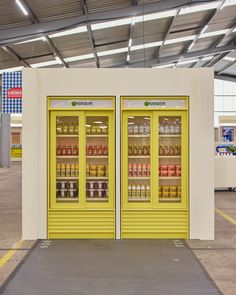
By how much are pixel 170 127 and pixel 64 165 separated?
1899 mm

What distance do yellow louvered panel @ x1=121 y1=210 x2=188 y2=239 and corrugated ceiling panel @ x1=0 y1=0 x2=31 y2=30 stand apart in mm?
6451

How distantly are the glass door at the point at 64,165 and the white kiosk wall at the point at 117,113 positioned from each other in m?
0.19

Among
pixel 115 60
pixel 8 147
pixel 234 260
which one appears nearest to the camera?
pixel 234 260

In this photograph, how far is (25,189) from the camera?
21.9 feet

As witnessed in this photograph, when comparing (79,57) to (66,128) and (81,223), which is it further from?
(81,223)

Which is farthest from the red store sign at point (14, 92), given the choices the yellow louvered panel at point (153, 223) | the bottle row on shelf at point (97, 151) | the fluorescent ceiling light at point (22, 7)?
the yellow louvered panel at point (153, 223)

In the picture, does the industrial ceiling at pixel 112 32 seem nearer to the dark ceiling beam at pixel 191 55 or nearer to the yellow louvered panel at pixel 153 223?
the dark ceiling beam at pixel 191 55

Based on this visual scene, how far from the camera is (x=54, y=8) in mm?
11203

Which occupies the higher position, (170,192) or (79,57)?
(79,57)

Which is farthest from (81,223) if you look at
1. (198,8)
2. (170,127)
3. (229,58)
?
(229,58)

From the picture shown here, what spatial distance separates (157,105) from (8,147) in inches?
810

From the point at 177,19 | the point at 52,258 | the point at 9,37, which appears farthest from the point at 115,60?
the point at 52,258

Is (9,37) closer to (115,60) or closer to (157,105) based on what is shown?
(157,105)

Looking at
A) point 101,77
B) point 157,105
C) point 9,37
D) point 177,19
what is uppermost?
point 177,19
